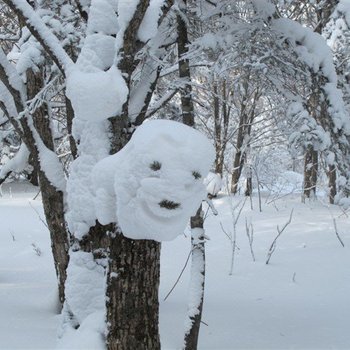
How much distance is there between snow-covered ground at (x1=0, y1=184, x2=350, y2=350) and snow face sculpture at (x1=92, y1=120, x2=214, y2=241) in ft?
7.19

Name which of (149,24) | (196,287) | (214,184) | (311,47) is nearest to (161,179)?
(149,24)

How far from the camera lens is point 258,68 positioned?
13.6ft

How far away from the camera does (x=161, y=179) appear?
2.14 m

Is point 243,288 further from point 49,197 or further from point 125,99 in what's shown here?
point 125,99

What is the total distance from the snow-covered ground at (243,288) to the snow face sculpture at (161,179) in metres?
2.19

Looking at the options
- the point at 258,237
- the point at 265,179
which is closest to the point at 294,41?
the point at 258,237

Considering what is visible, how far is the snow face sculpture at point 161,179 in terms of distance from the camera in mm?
2127

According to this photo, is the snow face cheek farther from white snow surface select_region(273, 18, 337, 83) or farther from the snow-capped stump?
the snow-capped stump

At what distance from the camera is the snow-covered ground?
4273mm

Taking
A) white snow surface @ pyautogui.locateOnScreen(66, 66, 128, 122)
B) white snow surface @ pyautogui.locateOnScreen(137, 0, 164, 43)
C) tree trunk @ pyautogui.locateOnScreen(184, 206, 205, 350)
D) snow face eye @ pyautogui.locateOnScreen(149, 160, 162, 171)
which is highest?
white snow surface @ pyautogui.locateOnScreen(137, 0, 164, 43)

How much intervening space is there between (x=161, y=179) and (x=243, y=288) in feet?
13.5

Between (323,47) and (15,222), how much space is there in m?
7.86

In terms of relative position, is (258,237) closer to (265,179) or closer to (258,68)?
(258,68)

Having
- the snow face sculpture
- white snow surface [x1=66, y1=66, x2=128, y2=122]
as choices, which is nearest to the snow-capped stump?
white snow surface [x1=66, y1=66, x2=128, y2=122]
